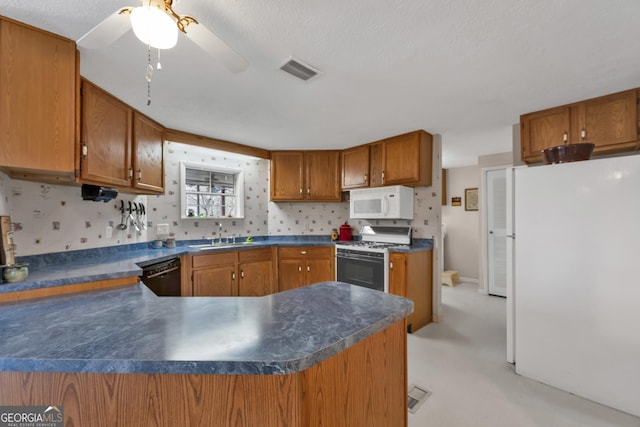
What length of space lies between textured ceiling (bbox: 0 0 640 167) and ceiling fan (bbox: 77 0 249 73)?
0.90ft

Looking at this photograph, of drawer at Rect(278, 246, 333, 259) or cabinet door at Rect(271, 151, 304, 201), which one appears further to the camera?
cabinet door at Rect(271, 151, 304, 201)

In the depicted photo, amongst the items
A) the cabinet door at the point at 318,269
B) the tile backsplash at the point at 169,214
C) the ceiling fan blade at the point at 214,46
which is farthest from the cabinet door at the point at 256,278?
the ceiling fan blade at the point at 214,46

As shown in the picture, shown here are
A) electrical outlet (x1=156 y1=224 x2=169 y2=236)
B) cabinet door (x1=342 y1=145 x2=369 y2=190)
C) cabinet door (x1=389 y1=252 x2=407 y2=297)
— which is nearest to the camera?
cabinet door (x1=389 y1=252 x2=407 y2=297)

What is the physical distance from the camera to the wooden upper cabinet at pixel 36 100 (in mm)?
1384

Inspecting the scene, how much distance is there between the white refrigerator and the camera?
1645 millimetres

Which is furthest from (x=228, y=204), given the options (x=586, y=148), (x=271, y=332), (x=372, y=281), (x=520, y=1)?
(x=586, y=148)

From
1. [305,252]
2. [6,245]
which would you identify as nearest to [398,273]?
[305,252]

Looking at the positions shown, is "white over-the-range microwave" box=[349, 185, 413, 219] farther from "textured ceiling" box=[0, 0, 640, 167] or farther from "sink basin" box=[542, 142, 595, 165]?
"sink basin" box=[542, 142, 595, 165]

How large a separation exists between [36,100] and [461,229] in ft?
19.0

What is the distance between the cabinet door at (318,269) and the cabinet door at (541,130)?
2.57 m

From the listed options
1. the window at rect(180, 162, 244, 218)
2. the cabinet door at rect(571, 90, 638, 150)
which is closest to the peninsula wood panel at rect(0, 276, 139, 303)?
the window at rect(180, 162, 244, 218)

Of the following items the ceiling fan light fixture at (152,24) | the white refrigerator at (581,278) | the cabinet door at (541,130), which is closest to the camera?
the ceiling fan light fixture at (152,24)

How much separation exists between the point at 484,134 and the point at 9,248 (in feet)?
14.6

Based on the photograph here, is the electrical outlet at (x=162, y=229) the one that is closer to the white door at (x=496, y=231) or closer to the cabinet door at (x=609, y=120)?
the cabinet door at (x=609, y=120)
